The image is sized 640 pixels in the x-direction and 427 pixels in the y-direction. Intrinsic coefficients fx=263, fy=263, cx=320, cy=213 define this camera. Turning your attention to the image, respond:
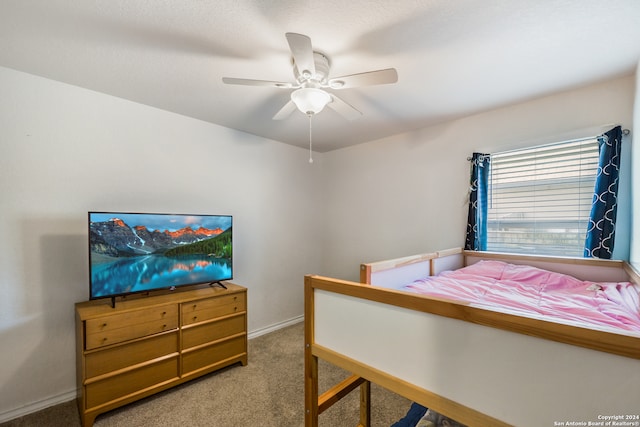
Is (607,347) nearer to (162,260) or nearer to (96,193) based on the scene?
(162,260)

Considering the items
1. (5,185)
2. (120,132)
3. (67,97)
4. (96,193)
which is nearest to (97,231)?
(96,193)

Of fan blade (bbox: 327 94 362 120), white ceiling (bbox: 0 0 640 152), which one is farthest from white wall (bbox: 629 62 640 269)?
fan blade (bbox: 327 94 362 120)

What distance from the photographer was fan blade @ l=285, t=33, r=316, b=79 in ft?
3.84

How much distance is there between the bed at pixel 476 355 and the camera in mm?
616

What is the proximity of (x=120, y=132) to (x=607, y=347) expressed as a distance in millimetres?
3007

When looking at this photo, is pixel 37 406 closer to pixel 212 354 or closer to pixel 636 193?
pixel 212 354

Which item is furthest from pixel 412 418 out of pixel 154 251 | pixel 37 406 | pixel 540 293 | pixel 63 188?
pixel 63 188

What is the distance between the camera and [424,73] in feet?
6.02

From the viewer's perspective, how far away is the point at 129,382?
183 centimetres

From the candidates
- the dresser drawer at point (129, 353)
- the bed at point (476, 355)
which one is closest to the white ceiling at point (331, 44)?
the bed at point (476, 355)

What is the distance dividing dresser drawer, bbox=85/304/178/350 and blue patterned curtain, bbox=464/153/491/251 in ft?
8.83

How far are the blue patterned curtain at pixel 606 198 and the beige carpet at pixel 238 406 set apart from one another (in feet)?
6.05

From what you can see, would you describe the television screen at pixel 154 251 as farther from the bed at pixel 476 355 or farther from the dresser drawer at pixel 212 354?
the bed at pixel 476 355

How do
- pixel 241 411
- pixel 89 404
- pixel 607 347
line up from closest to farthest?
1. pixel 607 347
2. pixel 89 404
3. pixel 241 411
